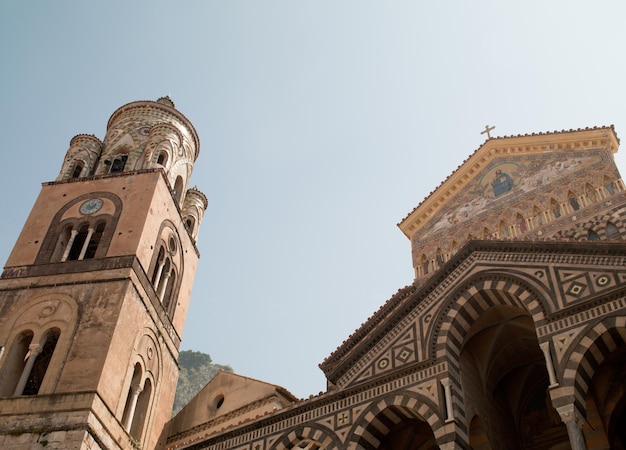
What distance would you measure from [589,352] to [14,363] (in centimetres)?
1260

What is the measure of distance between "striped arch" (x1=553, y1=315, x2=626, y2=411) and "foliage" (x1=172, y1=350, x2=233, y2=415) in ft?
139

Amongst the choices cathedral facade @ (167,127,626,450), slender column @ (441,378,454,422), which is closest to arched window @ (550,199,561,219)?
cathedral facade @ (167,127,626,450)

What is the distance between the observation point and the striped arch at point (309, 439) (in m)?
12.8

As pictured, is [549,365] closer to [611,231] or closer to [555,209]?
[611,231]

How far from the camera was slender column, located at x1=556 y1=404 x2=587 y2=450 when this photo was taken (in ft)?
33.2

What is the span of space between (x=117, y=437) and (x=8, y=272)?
567 centimetres

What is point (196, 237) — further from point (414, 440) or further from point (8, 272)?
point (414, 440)

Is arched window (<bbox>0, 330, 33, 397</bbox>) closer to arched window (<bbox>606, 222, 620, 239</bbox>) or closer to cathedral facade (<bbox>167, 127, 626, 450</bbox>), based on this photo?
cathedral facade (<bbox>167, 127, 626, 450</bbox>)

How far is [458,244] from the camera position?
60.6ft

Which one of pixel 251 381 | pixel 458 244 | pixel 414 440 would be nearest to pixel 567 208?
pixel 458 244

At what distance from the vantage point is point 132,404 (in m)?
17.6

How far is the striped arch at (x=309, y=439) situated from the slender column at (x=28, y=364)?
6.40 m

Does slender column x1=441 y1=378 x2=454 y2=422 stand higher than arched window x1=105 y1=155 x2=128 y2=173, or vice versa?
arched window x1=105 y1=155 x2=128 y2=173

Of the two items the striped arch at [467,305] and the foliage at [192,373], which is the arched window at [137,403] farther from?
the foliage at [192,373]
